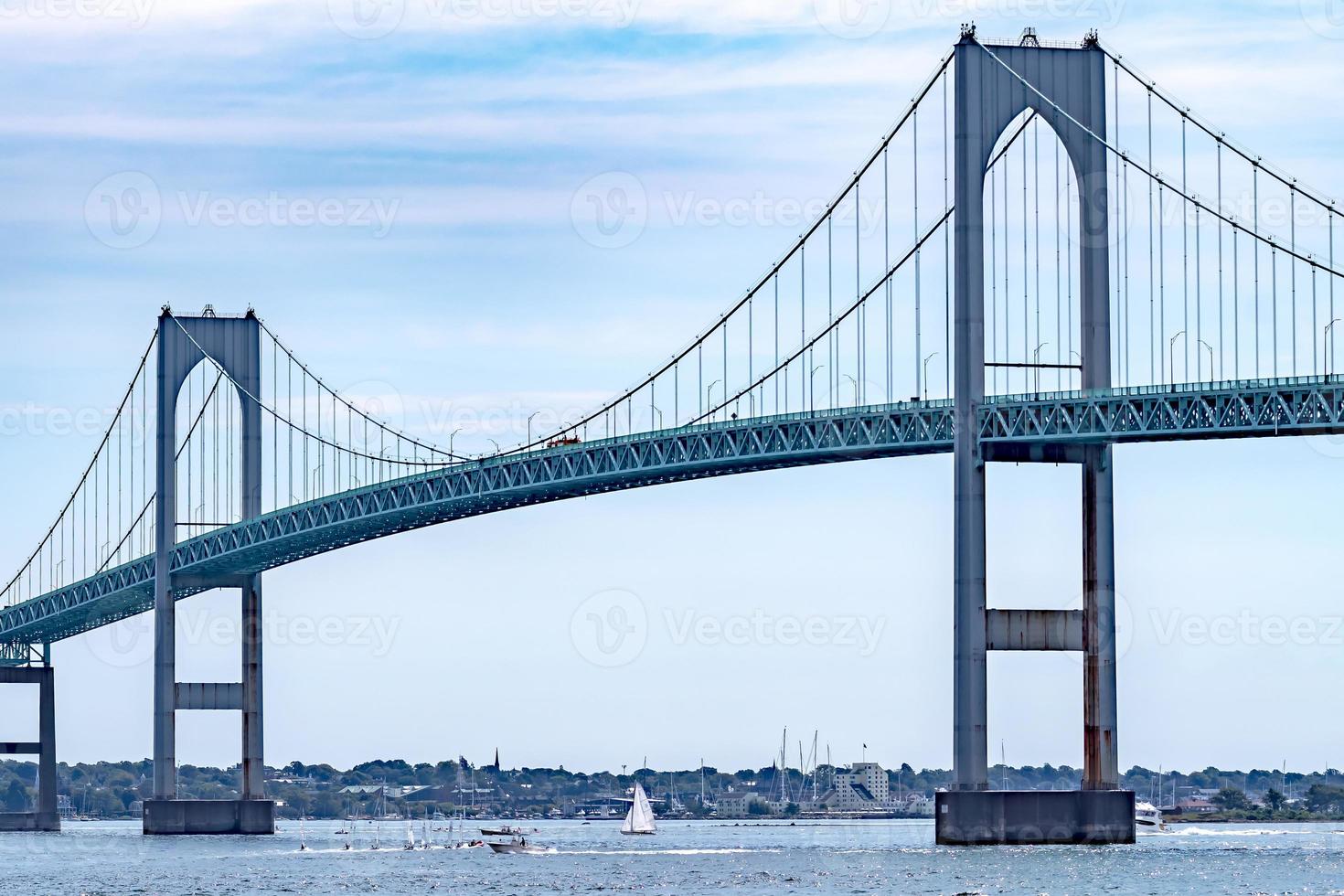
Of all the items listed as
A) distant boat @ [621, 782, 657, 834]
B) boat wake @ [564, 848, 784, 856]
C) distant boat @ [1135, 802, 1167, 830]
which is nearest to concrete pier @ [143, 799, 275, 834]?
boat wake @ [564, 848, 784, 856]

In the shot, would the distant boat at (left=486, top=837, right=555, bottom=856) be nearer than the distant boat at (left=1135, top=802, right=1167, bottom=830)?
Yes

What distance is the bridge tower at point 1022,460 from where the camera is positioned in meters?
65.2

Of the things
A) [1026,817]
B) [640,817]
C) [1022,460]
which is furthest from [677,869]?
[640,817]

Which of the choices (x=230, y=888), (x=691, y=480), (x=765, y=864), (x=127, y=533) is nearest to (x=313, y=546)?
(x=127, y=533)

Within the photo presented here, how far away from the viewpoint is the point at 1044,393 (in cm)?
6619

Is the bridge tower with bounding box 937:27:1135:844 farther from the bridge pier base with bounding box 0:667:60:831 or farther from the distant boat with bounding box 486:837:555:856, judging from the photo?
the bridge pier base with bounding box 0:667:60:831

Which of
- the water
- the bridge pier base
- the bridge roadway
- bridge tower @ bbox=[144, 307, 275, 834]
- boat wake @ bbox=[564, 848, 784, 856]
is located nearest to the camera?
the water

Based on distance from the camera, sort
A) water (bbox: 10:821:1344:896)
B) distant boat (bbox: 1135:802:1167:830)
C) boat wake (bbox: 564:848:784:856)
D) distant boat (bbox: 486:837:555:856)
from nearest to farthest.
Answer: water (bbox: 10:821:1344:896)
boat wake (bbox: 564:848:784:856)
distant boat (bbox: 486:837:555:856)
distant boat (bbox: 1135:802:1167:830)

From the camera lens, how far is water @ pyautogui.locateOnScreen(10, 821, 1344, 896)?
61000 mm

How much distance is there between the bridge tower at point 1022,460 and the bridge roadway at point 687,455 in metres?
0.93

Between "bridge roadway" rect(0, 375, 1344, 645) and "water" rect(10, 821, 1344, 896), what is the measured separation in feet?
27.4

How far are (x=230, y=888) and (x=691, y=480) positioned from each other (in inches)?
789

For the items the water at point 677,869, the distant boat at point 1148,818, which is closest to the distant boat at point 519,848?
the water at point 677,869

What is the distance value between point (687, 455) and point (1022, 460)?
12838mm
